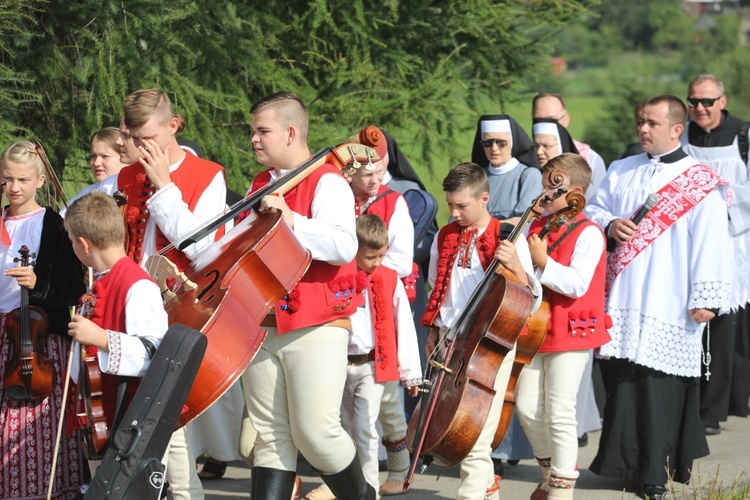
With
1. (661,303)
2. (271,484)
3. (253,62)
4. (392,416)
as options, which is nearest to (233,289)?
(271,484)

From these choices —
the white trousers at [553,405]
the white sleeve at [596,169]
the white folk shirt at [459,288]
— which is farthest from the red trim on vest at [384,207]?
the white sleeve at [596,169]

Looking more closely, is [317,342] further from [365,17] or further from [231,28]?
[365,17]

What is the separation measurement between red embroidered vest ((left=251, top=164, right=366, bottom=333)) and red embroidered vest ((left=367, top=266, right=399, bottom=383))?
98cm

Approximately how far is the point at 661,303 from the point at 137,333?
3.16m

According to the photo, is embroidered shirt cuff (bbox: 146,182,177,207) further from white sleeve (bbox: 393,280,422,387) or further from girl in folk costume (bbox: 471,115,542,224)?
girl in folk costume (bbox: 471,115,542,224)

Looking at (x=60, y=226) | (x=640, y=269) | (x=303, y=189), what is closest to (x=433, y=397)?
(x=303, y=189)

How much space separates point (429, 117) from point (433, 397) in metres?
4.36

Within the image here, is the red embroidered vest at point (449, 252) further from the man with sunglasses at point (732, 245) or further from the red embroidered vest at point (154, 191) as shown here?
the man with sunglasses at point (732, 245)

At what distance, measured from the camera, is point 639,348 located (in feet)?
19.9

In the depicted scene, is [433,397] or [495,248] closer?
[433,397]

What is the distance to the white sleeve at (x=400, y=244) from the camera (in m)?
6.11

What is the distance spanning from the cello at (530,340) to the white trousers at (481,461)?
132mm

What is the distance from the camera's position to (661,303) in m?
6.09

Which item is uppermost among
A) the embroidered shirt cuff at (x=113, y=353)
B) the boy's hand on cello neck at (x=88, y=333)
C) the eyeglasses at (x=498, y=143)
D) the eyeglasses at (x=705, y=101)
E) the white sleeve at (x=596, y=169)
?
the eyeglasses at (x=705, y=101)
